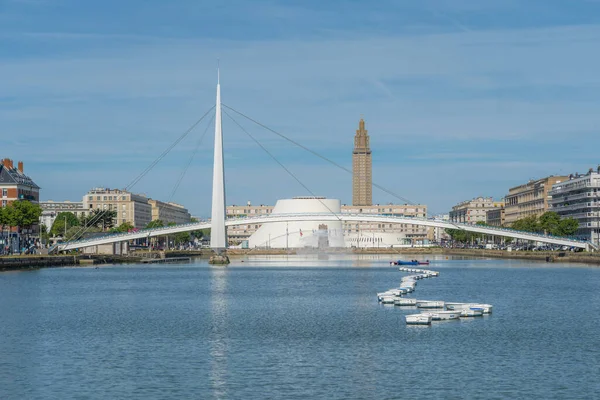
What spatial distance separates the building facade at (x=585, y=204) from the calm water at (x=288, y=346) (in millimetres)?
63862

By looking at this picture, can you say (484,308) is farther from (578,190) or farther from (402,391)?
(578,190)

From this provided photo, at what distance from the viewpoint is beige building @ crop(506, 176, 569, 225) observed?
5497 inches

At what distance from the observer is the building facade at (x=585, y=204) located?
368 ft

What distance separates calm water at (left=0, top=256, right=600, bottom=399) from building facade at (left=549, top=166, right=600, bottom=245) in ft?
210

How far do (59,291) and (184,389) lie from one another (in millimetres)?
31066

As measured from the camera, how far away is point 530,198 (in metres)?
150

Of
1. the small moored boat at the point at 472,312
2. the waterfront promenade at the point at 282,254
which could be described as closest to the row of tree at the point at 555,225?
the waterfront promenade at the point at 282,254

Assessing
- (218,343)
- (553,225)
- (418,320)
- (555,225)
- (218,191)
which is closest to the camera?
(218,343)

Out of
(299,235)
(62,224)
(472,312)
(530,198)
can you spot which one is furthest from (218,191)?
(530,198)

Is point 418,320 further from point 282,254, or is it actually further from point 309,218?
point 282,254

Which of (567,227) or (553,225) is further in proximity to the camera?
(553,225)

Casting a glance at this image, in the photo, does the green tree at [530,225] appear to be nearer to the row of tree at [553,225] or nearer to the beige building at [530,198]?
the row of tree at [553,225]

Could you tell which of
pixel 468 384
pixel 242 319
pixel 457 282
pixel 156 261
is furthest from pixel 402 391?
pixel 156 261

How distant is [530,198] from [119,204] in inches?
2430
